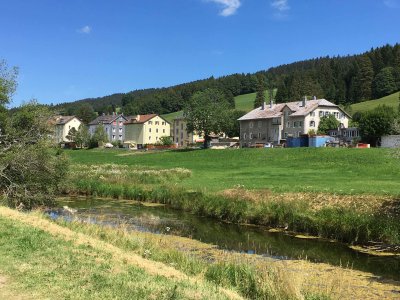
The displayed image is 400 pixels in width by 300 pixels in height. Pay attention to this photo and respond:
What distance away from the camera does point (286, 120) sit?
106 meters

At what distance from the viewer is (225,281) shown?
12.6 metres

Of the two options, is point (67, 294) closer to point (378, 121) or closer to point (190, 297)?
point (190, 297)

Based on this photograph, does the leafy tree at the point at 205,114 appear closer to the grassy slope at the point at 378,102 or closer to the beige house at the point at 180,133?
the grassy slope at the point at 378,102

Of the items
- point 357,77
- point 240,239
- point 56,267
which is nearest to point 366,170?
point 240,239

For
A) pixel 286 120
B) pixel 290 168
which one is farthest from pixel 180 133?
pixel 290 168

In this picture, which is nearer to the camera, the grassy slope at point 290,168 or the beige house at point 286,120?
the grassy slope at point 290,168

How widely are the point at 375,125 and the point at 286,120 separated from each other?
3061 cm

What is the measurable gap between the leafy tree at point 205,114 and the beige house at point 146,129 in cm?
6498

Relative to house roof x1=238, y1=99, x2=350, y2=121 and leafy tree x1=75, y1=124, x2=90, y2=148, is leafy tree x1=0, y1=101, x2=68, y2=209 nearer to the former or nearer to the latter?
house roof x1=238, y1=99, x2=350, y2=121

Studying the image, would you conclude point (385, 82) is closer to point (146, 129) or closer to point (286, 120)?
point (286, 120)

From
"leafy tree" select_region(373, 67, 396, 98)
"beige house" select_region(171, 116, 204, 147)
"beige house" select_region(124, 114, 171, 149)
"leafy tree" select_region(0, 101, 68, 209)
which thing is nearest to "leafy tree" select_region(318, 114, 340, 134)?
"leafy tree" select_region(373, 67, 396, 98)

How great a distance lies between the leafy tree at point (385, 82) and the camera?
148625 mm

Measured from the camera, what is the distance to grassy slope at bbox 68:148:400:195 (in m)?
33.9

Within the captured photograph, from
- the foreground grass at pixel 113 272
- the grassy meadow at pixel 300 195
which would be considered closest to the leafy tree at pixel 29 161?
the grassy meadow at pixel 300 195
